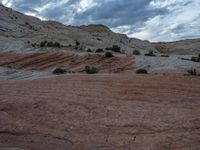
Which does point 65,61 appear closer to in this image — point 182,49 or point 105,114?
point 105,114

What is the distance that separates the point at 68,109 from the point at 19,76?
41.9 feet

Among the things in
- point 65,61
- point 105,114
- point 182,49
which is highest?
point 65,61

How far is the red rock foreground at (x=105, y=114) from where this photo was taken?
11.1m

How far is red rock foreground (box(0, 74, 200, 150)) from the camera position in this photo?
11094 millimetres

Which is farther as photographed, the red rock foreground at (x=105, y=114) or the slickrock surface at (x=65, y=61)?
the slickrock surface at (x=65, y=61)

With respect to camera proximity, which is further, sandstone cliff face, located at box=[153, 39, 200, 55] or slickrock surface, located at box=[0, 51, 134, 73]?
sandstone cliff face, located at box=[153, 39, 200, 55]

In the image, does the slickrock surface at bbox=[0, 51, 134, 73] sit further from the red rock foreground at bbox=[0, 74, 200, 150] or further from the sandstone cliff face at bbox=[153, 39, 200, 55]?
the sandstone cliff face at bbox=[153, 39, 200, 55]

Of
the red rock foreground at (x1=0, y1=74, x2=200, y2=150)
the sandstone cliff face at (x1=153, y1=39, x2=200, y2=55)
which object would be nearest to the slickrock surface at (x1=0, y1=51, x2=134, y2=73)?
the red rock foreground at (x1=0, y1=74, x2=200, y2=150)

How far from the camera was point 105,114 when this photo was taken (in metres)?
13.4

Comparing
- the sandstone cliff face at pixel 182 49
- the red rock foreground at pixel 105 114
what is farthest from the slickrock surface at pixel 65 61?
the sandstone cliff face at pixel 182 49

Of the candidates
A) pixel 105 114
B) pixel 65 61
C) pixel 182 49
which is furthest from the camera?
pixel 182 49

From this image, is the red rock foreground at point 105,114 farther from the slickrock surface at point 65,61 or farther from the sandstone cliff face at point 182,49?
the sandstone cliff face at point 182,49

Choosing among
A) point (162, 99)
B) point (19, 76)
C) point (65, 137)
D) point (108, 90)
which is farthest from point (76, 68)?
point (65, 137)

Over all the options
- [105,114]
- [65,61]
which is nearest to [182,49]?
[65,61]
